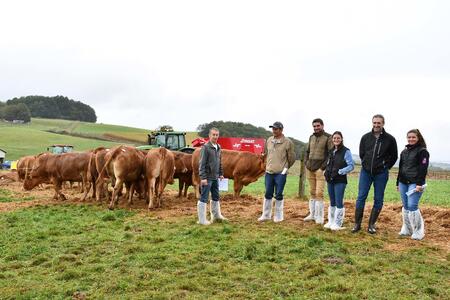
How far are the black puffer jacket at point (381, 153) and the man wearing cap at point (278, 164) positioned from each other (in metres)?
1.93

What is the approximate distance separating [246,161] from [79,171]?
218 inches

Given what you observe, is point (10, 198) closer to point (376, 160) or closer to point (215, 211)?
point (215, 211)

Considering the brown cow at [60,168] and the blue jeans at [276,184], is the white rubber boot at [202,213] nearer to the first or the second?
the blue jeans at [276,184]

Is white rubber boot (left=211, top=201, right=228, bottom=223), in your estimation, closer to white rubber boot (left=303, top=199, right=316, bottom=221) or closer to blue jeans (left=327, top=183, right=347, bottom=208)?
white rubber boot (left=303, top=199, right=316, bottom=221)

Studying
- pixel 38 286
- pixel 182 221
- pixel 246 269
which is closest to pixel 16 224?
pixel 182 221

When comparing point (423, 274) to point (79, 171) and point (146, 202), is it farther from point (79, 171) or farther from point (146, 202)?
point (79, 171)

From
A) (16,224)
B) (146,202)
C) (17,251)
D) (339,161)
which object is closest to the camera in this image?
(17,251)

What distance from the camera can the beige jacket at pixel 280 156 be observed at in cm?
1108

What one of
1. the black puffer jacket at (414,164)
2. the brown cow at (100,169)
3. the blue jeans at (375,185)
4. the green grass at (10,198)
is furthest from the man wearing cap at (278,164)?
the green grass at (10,198)

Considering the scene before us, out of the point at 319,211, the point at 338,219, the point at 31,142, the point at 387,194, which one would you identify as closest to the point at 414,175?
the point at 338,219

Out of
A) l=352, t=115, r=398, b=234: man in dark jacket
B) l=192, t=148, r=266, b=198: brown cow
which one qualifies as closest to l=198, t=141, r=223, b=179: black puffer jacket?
l=352, t=115, r=398, b=234: man in dark jacket

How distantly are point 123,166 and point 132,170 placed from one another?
34 cm

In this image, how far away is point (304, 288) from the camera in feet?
21.2

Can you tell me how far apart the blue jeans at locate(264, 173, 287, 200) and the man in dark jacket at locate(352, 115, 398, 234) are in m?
1.82
